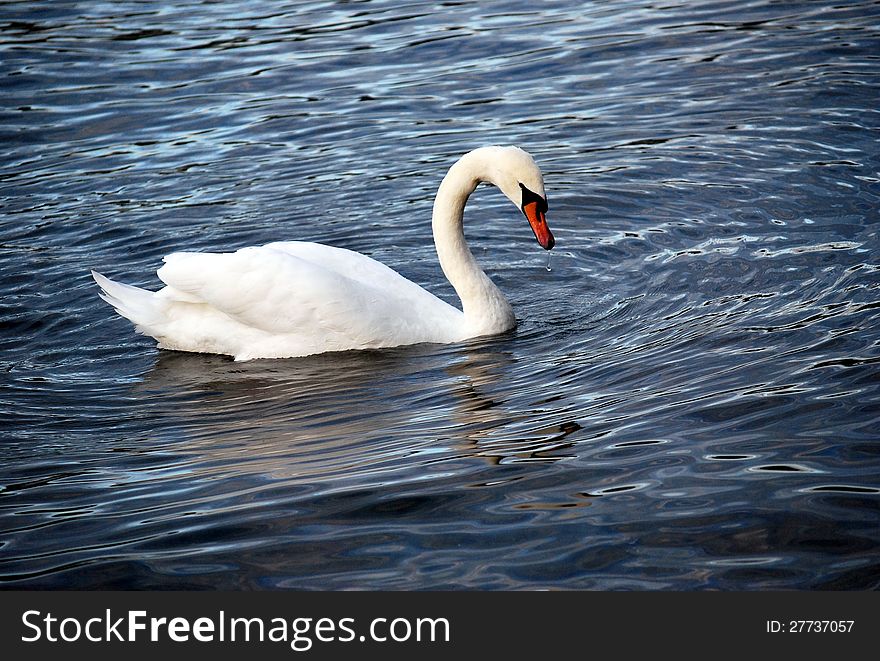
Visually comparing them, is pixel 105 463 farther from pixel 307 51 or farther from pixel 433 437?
pixel 307 51

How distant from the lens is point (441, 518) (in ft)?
19.8

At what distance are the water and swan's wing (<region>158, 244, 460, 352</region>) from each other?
0.18 meters

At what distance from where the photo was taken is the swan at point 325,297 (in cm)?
869

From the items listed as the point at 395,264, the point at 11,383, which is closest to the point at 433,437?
the point at 11,383

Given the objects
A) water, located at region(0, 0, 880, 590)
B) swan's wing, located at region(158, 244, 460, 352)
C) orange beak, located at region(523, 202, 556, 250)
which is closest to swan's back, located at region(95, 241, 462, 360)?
swan's wing, located at region(158, 244, 460, 352)

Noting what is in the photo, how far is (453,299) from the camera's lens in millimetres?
10062

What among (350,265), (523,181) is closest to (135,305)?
(350,265)

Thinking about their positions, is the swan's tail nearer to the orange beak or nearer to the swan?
the swan

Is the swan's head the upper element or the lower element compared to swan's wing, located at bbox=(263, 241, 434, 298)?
upper

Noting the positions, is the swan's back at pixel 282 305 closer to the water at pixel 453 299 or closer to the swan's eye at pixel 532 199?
the water at pixel 453 299

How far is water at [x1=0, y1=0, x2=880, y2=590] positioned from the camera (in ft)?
19.3

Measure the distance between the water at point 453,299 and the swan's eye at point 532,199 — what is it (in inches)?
30.8

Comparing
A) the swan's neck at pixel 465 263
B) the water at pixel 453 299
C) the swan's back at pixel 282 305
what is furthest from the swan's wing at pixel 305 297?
the swan's neck at pixel 465 263

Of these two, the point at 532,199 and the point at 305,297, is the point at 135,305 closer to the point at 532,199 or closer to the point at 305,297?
the point at 305,297
